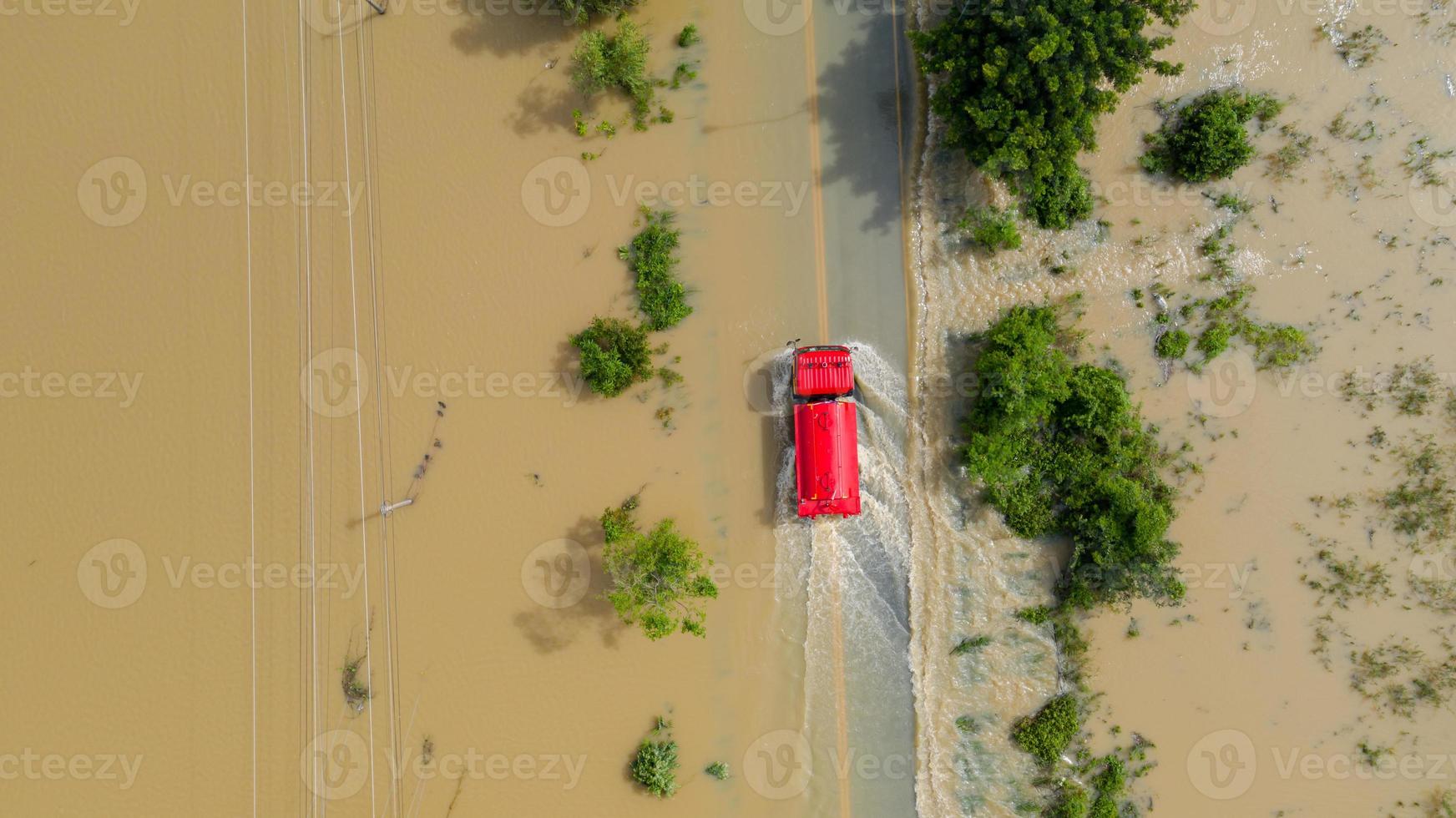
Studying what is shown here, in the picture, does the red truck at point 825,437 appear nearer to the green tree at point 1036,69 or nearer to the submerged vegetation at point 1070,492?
the submerged vegetation at point 1070,492

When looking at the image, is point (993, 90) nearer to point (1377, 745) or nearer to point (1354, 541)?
point (1354, 541)

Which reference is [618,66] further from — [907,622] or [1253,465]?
[1253,465]

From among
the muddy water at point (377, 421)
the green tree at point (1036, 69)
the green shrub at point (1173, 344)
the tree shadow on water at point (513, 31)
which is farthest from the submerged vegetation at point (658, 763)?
the tree shadow on water at point (513, 31)

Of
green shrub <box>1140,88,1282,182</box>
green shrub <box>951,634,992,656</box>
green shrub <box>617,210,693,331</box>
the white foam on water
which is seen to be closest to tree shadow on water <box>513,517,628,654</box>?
the white foam on water

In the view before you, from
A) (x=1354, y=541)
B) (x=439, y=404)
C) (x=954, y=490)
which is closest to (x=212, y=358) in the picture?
(x=439, y=404)

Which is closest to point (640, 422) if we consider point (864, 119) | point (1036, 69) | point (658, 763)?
point (658, 763)

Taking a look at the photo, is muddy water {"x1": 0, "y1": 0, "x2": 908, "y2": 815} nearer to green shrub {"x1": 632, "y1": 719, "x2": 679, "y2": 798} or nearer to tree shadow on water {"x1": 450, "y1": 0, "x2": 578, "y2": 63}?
tree shadow on water {"x1": 450, "y1": 0, "x2": 578, "y2": 63}

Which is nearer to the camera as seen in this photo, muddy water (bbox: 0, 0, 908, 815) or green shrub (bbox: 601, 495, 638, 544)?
green shrub (bbox: 601, 495, 638, 544)
